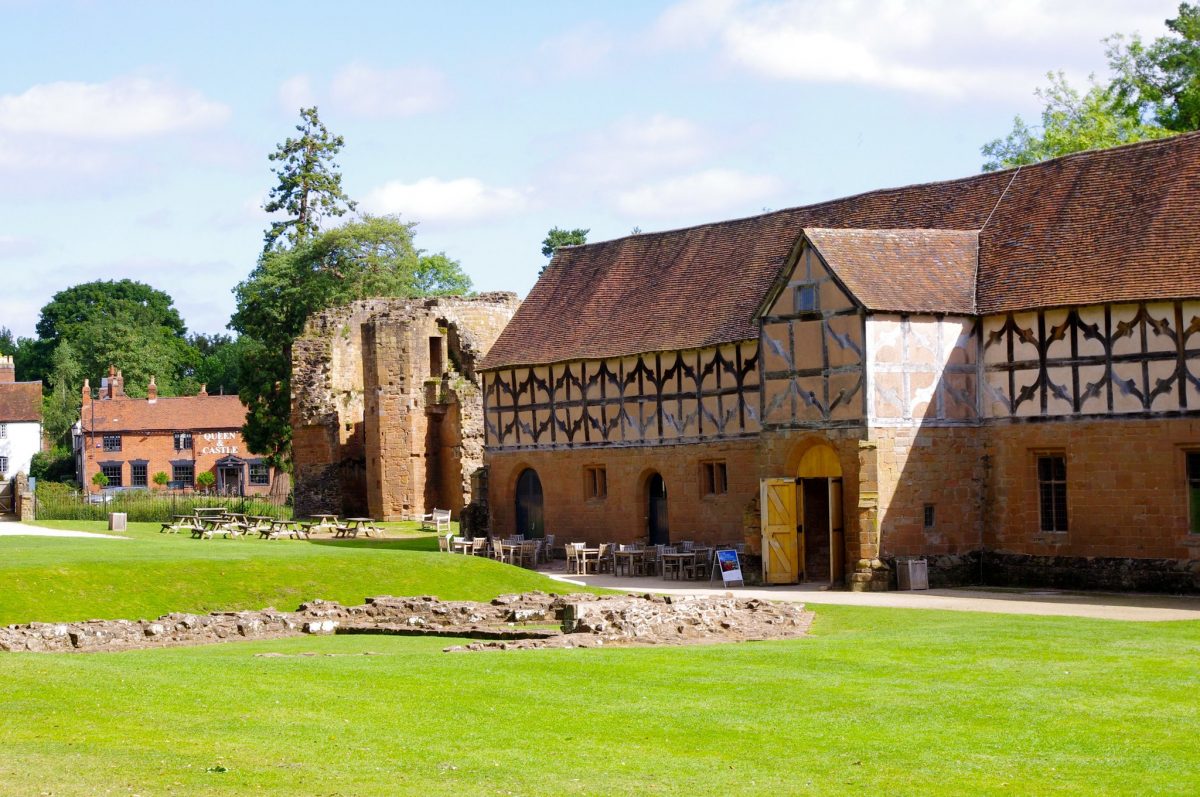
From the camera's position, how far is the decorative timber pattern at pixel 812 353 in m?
30.1

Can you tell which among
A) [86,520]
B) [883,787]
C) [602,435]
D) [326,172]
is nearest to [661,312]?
[602,435]

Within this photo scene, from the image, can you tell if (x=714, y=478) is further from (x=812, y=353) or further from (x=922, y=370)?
(x=922, y=370)

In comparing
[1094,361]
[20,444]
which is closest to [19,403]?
[20,444]

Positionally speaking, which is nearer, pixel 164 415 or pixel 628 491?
pixel 628 491

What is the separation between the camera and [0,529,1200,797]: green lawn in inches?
441

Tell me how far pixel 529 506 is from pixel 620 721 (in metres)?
28.6

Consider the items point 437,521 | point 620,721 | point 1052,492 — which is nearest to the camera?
point 620,721

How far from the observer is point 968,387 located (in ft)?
102

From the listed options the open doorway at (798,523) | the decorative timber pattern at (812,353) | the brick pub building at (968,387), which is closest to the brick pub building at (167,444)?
the brick pub building at (968,387)

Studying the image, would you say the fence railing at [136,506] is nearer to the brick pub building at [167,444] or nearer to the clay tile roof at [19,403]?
the brick pub building at [167,444]

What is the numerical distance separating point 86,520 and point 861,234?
3121cm

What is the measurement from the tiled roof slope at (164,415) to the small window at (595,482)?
51249mm

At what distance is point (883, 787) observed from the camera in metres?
11.1

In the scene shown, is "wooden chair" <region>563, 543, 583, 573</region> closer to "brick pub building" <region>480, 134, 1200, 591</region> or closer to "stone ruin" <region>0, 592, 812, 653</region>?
"brick pub building" <region>480, 134, 1200, 591</region>
